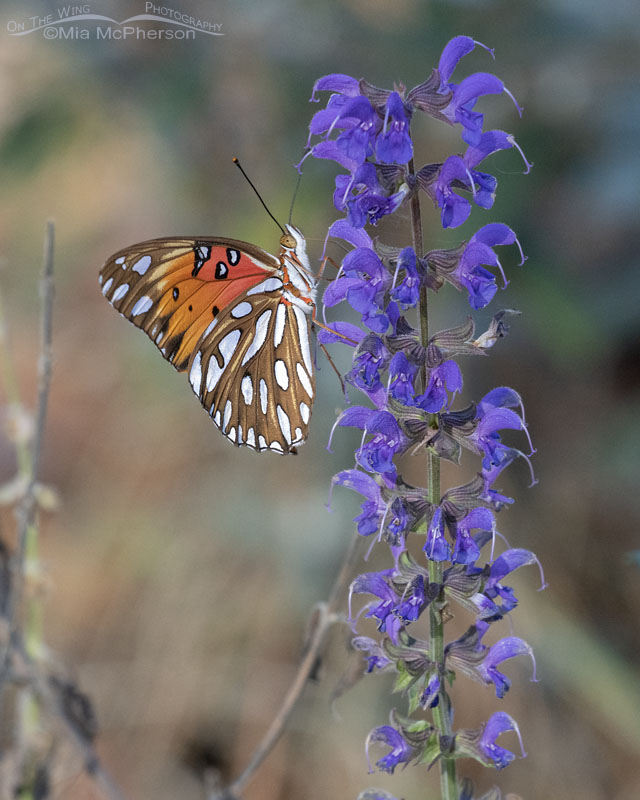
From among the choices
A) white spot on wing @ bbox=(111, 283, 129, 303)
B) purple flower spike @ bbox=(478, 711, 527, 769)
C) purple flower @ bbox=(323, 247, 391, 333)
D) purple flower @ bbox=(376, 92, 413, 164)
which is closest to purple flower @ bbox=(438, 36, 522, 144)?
purple flower @ bbox=(376, 92, 413, 164)

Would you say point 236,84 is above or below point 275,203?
above

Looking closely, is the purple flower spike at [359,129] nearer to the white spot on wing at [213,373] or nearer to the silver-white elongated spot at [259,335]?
the silver-white elongated spot at [259,335]

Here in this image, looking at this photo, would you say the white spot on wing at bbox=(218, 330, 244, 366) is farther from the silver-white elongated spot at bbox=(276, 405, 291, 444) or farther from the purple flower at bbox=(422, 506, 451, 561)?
the purple flower at bbox=(422, 506, 451, 561)

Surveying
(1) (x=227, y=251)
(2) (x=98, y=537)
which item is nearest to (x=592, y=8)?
(1) (x=227, y=251)

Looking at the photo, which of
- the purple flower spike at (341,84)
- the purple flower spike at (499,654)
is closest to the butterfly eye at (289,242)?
the purple flower spike at (341,84)

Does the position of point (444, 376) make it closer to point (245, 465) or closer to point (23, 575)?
point (23, 575)

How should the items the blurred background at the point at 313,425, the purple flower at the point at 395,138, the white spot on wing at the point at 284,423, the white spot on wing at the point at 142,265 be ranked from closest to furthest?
the purple flower at the point at 395,138 → the white spot on wing at the point at 142,265 → the white spot on wing at the point at 284,423 → the blurred background at the point at 313,425

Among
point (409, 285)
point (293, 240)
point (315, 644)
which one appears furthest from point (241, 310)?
point (409, 285)
